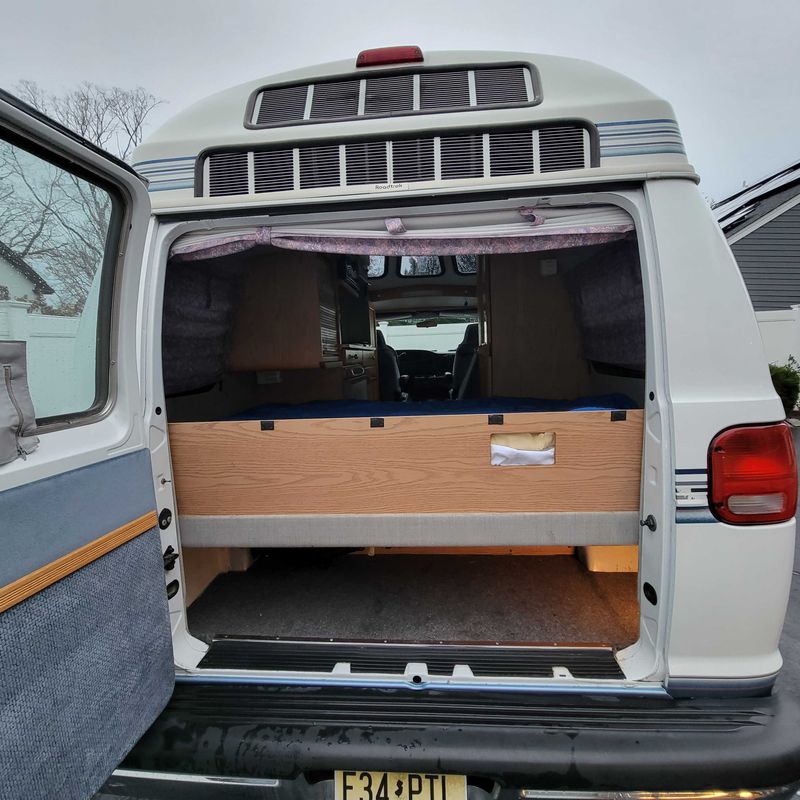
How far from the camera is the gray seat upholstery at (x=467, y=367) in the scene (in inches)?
186

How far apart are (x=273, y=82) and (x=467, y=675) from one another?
241 cm

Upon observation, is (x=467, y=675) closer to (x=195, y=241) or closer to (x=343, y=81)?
(x=195, y=241)

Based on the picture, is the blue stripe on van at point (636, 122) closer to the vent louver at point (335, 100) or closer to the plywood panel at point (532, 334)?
the vent louver at point (335, 100)

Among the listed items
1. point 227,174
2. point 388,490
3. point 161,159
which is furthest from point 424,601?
point 161,159

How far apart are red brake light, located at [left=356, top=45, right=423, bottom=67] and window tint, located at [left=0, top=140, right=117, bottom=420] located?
4.13 ft

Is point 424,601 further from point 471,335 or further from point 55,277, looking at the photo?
point 471,335

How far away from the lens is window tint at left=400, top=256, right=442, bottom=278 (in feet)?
16.0

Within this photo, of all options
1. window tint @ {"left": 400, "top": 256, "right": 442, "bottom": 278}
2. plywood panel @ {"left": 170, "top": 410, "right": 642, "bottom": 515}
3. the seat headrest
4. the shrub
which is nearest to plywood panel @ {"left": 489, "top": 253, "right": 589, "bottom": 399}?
window tint @ {"left": 400, "top": 256, "right": 442, "bottom": 278}

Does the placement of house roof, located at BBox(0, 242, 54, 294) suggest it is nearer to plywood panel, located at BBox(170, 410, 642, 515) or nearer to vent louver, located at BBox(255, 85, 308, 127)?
plywood panel, located at BBox(170, 410, 642, 515)

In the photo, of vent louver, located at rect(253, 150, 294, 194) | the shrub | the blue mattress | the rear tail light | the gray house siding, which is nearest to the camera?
the rear tail light

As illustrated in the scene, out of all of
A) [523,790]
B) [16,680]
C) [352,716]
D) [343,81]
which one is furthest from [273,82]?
→ [523,790]

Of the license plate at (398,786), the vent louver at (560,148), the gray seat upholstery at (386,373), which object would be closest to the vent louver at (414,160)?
the vent louver at (560,148)

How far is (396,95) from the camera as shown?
1.86 metres

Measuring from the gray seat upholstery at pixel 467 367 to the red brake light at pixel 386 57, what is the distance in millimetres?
2990
